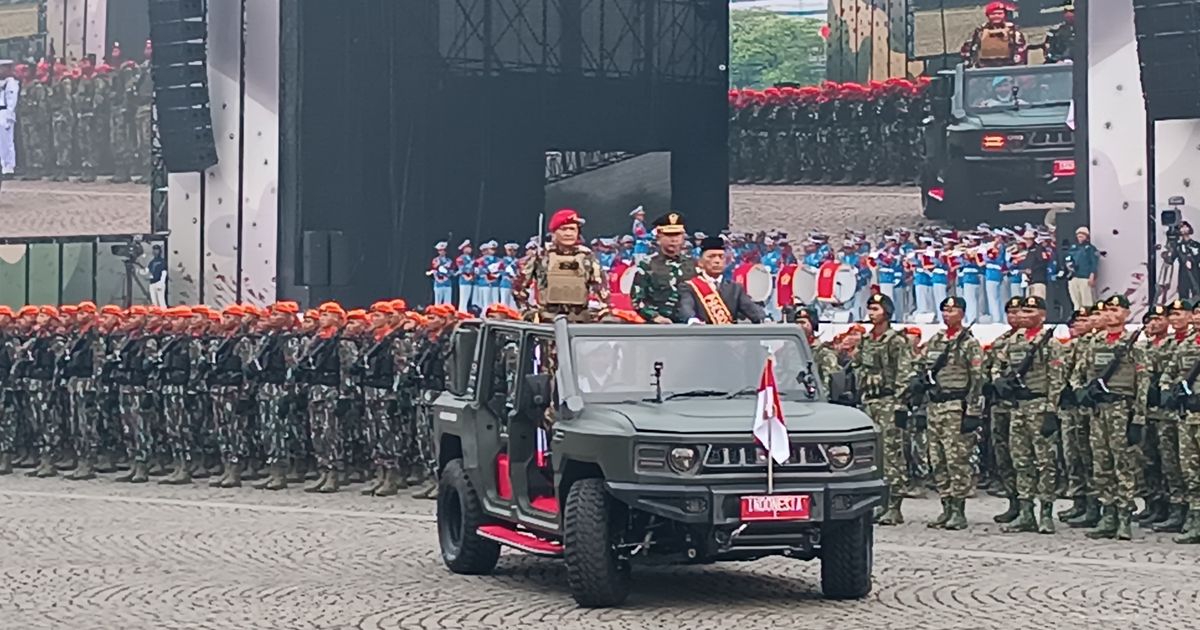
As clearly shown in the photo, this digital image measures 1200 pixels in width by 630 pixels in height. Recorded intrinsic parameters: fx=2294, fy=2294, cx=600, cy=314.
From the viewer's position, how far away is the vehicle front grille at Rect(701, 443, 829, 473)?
10.9 m

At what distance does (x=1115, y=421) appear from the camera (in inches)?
575

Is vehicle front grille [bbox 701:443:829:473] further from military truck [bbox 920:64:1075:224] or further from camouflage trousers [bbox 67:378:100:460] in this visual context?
military truck [bbox 920:64:1075:224]

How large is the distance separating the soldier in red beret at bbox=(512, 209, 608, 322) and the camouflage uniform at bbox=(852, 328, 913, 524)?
9.44ft

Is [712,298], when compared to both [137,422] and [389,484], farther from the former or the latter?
[137,422]

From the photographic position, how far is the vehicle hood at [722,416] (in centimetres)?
1095

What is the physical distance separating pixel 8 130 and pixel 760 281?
19.6 metres

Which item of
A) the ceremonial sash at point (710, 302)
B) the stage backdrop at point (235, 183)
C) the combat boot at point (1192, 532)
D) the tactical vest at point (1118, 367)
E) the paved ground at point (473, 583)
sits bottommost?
the paved ground at point (473, 583)

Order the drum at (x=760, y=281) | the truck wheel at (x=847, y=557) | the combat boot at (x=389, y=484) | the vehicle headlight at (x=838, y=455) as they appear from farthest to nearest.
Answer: the drum at (x=760, y=281), the combat boot at (x=389, y=484), the truck wheel at (x=847, y=557), the vehicle headlight at (x=838, y=455)

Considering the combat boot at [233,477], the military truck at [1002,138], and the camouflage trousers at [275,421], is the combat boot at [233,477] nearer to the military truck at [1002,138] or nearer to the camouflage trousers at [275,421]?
the camouflage trousers at [275,421]

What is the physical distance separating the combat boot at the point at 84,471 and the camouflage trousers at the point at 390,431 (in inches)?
150

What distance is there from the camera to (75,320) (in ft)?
70.1

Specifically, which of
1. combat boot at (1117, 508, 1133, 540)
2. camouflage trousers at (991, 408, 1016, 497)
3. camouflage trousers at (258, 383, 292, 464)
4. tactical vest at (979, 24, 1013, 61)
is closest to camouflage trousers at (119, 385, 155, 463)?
camouflage trousers at (258, 383, 292, 464)

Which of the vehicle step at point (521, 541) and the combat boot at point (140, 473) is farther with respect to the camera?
the combat boot at point (140, 473)

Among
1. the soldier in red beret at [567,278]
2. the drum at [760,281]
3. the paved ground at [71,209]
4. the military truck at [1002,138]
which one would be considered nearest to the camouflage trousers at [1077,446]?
the soldier in red beret at [567,278]
